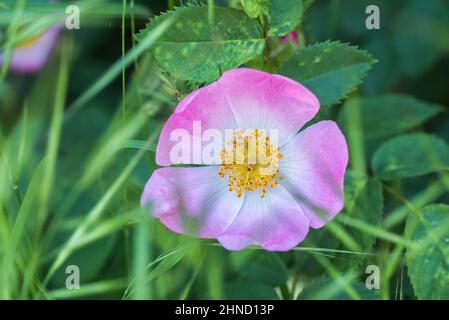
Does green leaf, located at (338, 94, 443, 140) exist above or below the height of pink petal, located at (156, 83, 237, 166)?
above

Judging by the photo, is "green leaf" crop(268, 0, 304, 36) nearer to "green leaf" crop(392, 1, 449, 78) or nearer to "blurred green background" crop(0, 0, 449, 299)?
"blurred green background" crop(0, 0, 449, 299)

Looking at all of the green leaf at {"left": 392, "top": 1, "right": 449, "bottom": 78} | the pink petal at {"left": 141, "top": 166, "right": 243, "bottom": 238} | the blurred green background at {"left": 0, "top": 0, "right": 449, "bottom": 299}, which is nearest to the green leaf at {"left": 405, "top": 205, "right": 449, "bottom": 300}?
the blurred green background at {"left": 0, "top": 0, "right": 449, "bottom": 299}

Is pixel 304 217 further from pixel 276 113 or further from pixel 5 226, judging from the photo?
pixel 5 226

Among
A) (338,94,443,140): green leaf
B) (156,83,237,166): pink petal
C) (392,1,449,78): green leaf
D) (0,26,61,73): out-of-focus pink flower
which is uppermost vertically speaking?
(0,26,61,73): out-of-focus pink flower

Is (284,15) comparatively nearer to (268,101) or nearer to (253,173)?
(268,101)

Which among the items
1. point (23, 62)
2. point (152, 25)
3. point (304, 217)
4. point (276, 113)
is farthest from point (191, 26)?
point (23, 62)

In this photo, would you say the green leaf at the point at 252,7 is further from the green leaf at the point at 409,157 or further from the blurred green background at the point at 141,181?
the green leaf at the point at 409,157

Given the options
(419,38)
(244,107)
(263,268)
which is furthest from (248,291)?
(419,38)
